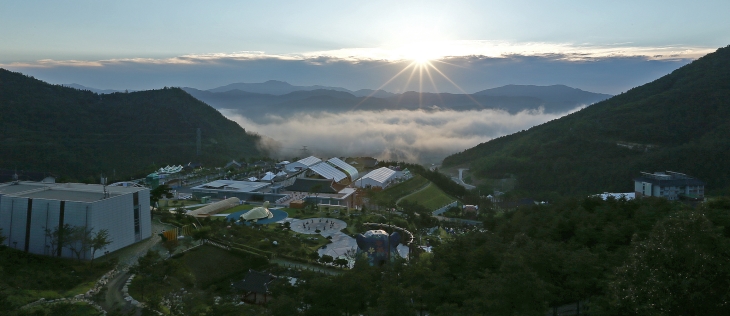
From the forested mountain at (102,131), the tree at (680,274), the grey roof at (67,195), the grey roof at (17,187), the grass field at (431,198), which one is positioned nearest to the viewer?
the tree at (680,274)

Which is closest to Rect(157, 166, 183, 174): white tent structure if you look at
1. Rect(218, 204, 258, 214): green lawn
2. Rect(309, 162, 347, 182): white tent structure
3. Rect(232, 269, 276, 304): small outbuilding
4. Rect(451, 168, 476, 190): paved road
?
Rect(309, 162, 347, 182): white tent structure

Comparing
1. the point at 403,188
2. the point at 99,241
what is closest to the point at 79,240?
the point at 99,241

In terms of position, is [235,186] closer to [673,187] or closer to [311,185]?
[311,185]

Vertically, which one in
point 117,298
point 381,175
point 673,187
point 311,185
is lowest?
point 117,298

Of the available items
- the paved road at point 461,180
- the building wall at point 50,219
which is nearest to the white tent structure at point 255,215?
the building wall at point 50,219

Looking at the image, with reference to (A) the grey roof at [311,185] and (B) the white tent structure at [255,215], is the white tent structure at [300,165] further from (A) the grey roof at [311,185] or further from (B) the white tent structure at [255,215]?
(B) the white tent structure at [255,215]

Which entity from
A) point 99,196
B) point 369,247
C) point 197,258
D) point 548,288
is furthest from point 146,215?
point 548,288

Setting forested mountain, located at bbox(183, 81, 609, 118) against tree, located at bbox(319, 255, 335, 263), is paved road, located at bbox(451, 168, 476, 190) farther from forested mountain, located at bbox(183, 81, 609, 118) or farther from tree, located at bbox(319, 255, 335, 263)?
forested mountain, located at bbox(183, 81, 609, 118)
